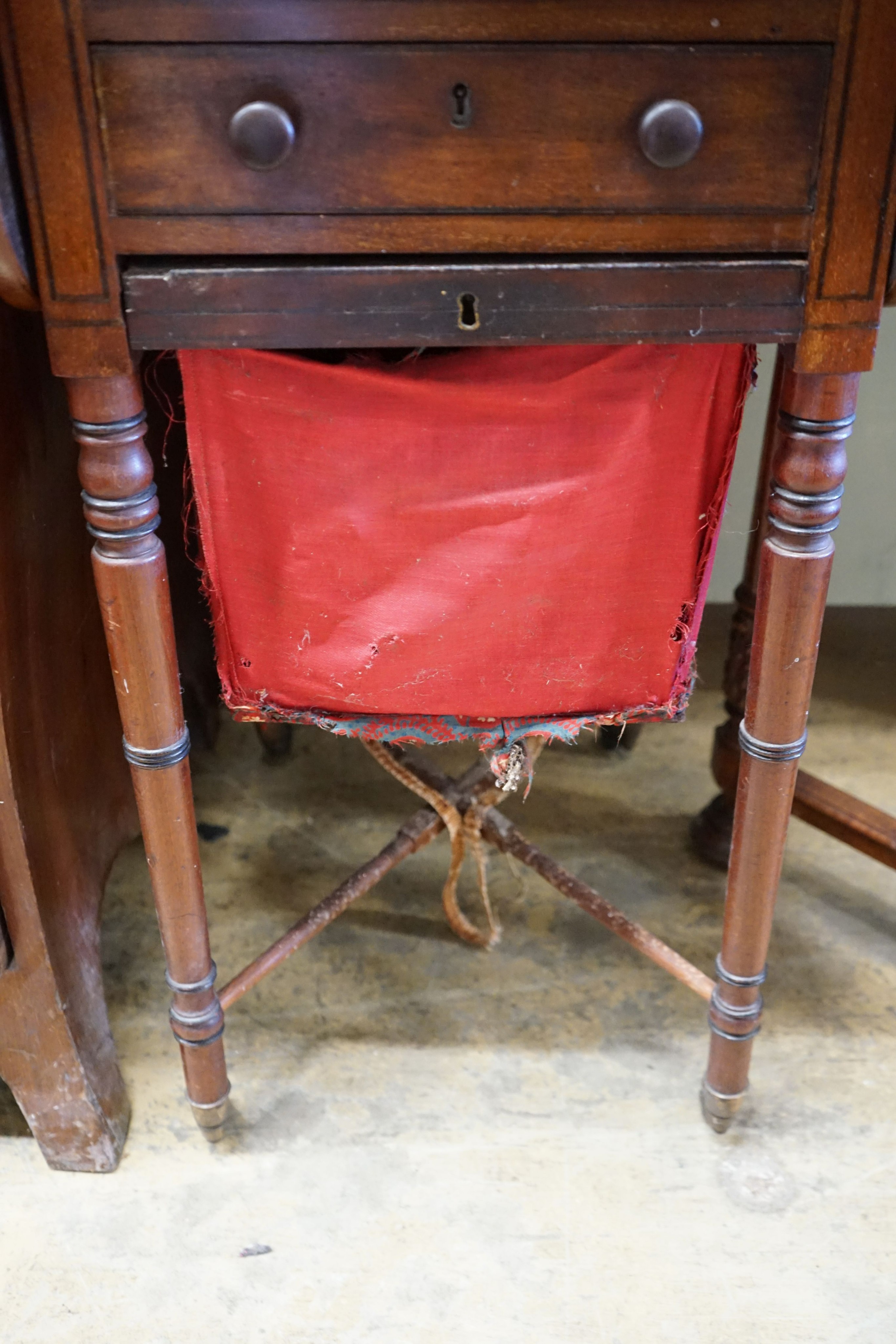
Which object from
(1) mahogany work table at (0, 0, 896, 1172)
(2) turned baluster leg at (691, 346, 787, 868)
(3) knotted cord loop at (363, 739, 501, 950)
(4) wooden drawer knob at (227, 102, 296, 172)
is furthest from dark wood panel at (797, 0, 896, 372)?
(3) knotted cord loop at (363, 739, 501, 950)

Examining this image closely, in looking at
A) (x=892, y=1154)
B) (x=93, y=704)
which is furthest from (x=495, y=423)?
(x=892, y=1154)

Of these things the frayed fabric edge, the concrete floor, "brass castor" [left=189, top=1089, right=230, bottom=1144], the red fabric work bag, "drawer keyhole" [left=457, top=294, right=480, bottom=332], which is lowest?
the concrete floor

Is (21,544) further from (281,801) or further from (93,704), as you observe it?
(281,801)

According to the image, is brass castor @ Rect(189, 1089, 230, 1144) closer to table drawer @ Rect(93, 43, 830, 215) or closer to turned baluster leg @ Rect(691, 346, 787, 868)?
turned baluster leg @ Rect(691, 346, 787, 868)

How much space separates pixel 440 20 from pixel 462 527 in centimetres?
37

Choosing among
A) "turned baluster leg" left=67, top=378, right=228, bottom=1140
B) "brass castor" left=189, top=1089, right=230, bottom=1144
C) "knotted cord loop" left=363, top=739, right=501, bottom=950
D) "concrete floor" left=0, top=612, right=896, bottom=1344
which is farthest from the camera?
"knotted cord loop" left=363, top=739, right=501, bottom=950

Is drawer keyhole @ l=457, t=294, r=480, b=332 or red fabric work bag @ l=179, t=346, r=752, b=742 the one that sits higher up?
drawer keyhole @ l=457, t=294, r=480, b=332

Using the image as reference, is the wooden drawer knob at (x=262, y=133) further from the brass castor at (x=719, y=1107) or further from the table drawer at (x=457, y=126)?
the brass castor at (x=719, y=1107)

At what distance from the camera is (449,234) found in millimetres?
783

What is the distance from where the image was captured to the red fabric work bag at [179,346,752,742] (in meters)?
0.91

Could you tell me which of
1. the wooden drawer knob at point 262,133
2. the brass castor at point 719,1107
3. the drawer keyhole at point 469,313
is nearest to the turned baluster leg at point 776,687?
the brass castor at point 719,1107

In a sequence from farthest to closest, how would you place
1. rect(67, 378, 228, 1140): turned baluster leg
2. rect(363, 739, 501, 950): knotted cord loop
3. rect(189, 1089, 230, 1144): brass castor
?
rect(363, 739, 501, 950): knotted cord loop, rect(189, 1089, 230, 1144): brass castor, rect(67, 378, 228, 1140): turned baluster leg

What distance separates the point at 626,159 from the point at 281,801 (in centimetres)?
104

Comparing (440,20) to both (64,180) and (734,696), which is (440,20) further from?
(734,696)
